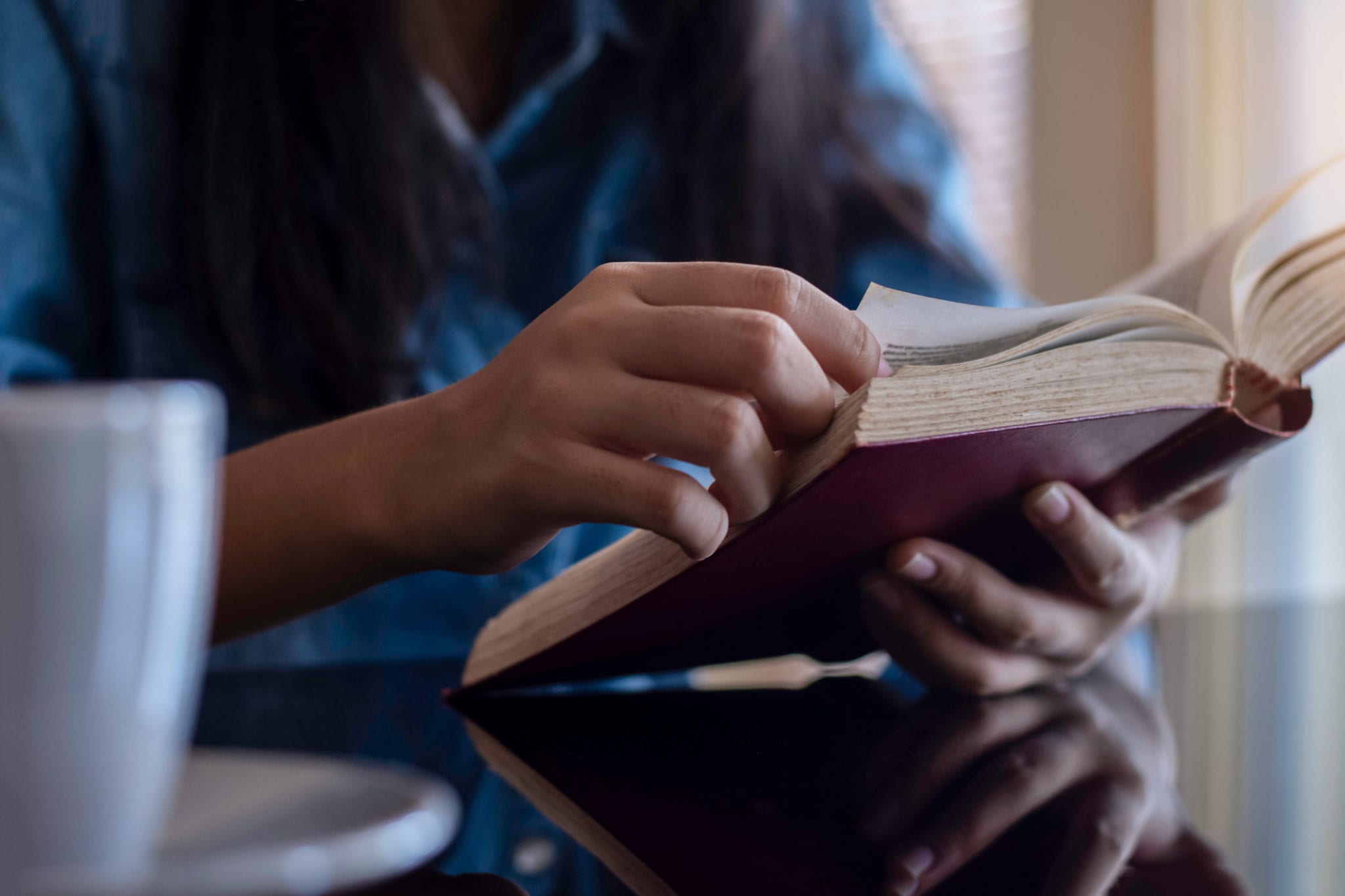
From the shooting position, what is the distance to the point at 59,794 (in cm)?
16

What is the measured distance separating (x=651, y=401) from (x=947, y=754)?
0.57 feet

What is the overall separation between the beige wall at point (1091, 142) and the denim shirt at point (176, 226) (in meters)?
1.54

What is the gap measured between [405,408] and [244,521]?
0.45 ft

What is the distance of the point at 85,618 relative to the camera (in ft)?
0.55

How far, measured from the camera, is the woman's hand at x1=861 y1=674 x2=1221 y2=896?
28cm

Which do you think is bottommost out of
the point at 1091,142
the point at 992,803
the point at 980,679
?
the point at 1091,142

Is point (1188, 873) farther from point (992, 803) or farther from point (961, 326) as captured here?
point (961, 326)

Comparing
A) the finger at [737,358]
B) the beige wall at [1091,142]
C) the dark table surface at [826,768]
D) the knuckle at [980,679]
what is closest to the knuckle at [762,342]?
the finger at [737,358]

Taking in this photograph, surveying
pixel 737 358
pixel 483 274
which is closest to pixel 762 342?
pixel 737 358

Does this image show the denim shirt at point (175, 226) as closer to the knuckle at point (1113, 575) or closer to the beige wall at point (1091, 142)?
the knuckle at point (1113, 575)

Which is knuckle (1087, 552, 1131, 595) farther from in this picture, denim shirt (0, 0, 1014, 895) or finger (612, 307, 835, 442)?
denim shirt (0, 0, 1014, 895)

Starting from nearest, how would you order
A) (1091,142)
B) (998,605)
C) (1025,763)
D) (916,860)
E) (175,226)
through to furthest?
(916,860), (1025,763), (998,605), (175,226), (1091,142)

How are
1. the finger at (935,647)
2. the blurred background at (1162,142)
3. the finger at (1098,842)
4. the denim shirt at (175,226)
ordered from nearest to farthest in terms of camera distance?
the finger at (1098,842) → the finger at (935,647) → the denim shirt at (175,226) → the blurred background at (1162,142)

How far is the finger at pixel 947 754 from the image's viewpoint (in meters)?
0.31
